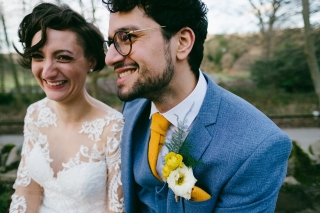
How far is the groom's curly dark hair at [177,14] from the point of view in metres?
1.89

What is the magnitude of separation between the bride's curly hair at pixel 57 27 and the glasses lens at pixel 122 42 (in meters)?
0.39

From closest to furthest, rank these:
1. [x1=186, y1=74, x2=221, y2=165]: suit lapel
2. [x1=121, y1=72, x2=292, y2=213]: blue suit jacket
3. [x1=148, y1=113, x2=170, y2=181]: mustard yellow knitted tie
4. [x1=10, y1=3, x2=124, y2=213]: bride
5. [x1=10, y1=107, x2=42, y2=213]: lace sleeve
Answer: [x1=121, y1=72, x2=292, y2=213]: blue suit jacket → [x1=186, y1=74, x2=221, y2=165]: suit lapel → [x1=148, y1=113, x2=170, y2=181]: mustard yellow knitted tie → [x1=10, y1=3, x2=124, y2=213]: bride → [x1=10, y1=107, x2=42, y2=213]: lace sleeve

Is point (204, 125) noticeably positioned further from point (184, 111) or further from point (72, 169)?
point (72, 169)

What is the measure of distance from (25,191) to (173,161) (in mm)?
1502

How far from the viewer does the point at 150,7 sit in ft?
6.22

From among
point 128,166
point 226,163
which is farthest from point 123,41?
point 226,163

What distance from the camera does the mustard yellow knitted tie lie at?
1986 millimetres

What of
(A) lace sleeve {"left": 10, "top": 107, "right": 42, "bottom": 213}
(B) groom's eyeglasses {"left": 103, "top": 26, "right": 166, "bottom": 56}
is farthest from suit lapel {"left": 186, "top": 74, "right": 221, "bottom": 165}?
(A) lace sleeve {"left": 10, "top": 107, "right": 42, "bottom": 213}

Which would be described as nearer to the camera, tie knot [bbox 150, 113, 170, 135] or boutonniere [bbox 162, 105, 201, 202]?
boutonniere [bbox 162, 105, 201, 202]

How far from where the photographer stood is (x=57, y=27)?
210 cm

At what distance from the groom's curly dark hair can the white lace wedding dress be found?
826 millimetres

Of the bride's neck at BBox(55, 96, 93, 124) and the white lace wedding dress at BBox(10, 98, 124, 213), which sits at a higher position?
the bride's neck at BBox(55, 96, 93, 124)

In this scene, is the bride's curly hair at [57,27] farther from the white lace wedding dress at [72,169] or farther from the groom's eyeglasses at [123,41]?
the white lace wedding dress at [72,169]

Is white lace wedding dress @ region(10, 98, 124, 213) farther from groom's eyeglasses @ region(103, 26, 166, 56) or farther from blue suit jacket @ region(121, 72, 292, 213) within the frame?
groom's eyeglasses @ region(103, 26, 166, 56)
